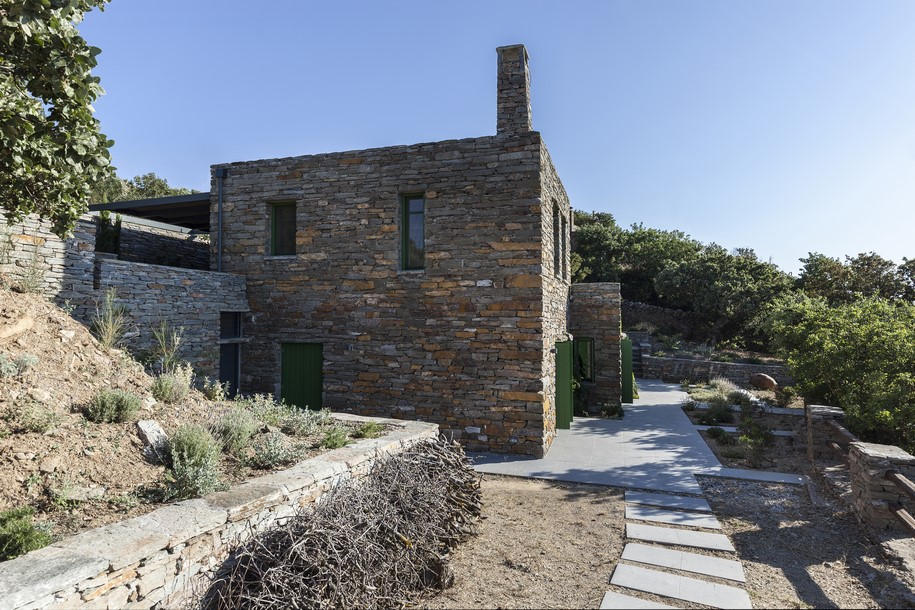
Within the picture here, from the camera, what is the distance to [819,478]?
6746 millimetres

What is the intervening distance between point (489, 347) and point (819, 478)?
5167 mm

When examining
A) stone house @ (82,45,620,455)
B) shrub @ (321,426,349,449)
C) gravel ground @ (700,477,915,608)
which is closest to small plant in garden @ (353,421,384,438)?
shrub @ (321,426,349,449)

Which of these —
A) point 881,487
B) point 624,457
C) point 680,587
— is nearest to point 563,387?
point 624,457

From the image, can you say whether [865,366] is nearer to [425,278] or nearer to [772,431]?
[772,431]

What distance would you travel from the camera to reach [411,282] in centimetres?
862

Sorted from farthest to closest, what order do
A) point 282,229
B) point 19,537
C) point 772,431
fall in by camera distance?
point 282,229 → point 772,431 → point 19,537

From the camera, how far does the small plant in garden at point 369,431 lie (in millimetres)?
6020

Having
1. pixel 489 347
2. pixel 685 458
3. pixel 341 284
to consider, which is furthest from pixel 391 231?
pixel 685 458

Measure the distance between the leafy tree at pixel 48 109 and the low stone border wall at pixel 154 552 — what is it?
323cm

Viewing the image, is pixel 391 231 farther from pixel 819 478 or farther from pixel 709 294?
pixel 709 294

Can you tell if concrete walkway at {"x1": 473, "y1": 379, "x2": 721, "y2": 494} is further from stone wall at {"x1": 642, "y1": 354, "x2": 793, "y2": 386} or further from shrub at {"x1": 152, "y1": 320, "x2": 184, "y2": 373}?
stone wall at {"x1": 642, "y1": 354, "x2": 793, "y2": 386}

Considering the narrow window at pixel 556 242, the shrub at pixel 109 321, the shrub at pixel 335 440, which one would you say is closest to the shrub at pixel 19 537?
the shrub at pixel 335 440

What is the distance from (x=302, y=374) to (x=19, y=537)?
6.34m

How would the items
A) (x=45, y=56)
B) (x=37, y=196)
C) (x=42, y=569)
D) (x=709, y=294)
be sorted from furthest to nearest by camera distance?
1. (x=709, y=294)
2. (x=37, y=196)
3. (x=45, y=56)
4. (x=42, y=569)
